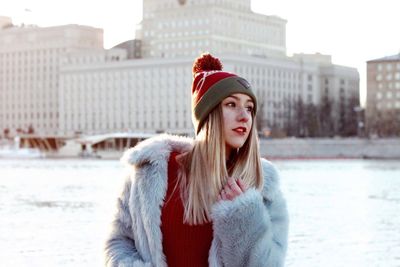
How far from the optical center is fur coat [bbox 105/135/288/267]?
11.4ft

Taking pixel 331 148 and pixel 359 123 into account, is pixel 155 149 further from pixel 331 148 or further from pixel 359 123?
pixel 359 123

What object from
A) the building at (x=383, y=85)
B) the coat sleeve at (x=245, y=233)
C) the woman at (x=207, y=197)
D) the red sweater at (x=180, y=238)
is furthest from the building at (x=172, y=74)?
the coat sleeve at (x=245, y=233)

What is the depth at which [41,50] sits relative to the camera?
160 metres

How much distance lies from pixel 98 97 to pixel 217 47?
2080cm

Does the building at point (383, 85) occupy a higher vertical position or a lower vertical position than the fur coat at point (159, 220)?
higher

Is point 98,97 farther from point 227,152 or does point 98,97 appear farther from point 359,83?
point 227,152

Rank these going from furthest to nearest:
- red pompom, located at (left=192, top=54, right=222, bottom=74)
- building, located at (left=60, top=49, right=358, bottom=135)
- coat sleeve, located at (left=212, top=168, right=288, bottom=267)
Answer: building, located at (left=60, top=49, right=358, bottom=135), red pompom, located at (left=192, top=54, right=222, bottom=74), coat sleeve, located at (left=212, top=168, right=288, bottom=267)

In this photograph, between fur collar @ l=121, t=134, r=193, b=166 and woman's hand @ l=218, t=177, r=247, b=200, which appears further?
fur collar @ l=121, t=134, r=193, b=166

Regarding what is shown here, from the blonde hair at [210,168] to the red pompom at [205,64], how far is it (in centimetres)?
33

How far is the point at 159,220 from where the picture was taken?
3.64 metres

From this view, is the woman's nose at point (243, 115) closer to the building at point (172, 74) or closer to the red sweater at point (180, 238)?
the red sweater at point (180, 238)

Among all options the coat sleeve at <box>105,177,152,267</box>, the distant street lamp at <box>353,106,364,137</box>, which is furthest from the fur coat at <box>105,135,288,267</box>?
the distant street lamp at <box>353,106,364,137</box>

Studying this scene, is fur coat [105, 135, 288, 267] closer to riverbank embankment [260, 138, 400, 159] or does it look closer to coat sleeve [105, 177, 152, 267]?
coat sleeve [105, 177, 152, 267]

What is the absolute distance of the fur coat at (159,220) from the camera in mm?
3461
